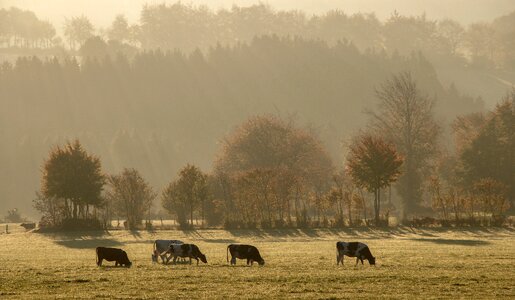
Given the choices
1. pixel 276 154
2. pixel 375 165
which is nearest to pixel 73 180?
pixel 375 165

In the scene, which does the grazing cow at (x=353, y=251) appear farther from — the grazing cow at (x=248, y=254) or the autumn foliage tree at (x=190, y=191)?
the autumn foliage tree at (x=190, y=191)

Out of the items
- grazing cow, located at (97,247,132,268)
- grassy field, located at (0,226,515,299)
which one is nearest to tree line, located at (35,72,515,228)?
grassy field, located at (0,226,515,299)

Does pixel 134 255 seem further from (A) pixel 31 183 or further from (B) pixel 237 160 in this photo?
(A) pixel 31 183

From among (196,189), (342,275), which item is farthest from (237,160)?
(342,275)

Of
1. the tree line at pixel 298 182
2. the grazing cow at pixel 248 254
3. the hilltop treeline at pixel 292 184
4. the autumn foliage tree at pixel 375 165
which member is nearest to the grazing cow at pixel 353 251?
the grazing cow at pixel 248 254

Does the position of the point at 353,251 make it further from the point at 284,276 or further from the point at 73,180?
the point at 73,180

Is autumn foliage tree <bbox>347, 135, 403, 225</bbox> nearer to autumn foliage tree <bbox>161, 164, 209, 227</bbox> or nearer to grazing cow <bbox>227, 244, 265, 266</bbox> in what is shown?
autumn foliage tree <bbox>161, 164, 209, 227</bbox>

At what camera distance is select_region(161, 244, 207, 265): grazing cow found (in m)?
41.8

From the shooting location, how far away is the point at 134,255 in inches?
2002

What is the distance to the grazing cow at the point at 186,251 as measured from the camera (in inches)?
1646

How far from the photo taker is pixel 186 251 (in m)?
42.0

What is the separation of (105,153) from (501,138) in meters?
98.0

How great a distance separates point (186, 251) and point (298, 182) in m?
55.8

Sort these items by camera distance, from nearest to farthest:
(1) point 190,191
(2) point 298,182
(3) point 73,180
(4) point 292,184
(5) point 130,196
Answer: (3) point 73,180, (1) point 190,191, (4) point 292,184, (5) point 130,196, (2) point 298,182
